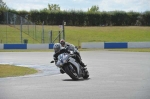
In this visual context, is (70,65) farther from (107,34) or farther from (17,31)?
(107,34)

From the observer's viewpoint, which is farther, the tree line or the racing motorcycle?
the tree line

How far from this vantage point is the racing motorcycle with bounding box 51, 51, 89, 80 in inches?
533

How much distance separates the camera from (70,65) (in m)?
13.7

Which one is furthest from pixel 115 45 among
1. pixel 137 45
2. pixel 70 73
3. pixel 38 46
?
pixel 70 73

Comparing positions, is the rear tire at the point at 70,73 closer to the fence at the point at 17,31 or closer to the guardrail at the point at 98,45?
the guardrail at the point at 98,45

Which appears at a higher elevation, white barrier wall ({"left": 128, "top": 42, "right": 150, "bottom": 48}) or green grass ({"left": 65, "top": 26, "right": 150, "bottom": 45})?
green grass ({"left": 65, "top": 26, "right": 150, "bottom": 45})

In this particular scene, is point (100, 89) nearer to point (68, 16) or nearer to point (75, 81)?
point (75, 81)

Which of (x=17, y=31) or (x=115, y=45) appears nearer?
(x=115, y=45)

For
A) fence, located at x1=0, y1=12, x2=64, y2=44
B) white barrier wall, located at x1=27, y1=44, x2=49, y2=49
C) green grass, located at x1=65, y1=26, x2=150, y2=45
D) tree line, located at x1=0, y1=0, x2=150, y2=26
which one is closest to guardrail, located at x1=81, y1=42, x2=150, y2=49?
white barrier wall, located at x1=27, y1=44, x2=49, y2=49

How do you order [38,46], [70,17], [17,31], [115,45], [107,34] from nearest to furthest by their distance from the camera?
[115,45] → [38,46] → [17,31] → [107,34] → [70,17]

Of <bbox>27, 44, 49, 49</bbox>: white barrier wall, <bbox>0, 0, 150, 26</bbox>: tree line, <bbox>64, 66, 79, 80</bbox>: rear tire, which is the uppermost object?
<bbox>0, 0, 150, 26</bbox>: tree line

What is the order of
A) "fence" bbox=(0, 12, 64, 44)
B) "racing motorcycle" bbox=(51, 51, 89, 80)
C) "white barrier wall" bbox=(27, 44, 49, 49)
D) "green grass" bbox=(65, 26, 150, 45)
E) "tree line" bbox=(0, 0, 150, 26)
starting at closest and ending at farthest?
"racing motorcycle" bbox=(51, 51, 89, 80), "white barrier wall" bbox=(27, 44, 49, 49), "fence" bbox=(0, 12, 64, 44), "green grass" bbox=(65, 26, 150, 45), "tree line" bbox=(0, 0, 150, 26)

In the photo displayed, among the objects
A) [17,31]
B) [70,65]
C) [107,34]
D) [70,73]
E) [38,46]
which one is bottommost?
[38,46]

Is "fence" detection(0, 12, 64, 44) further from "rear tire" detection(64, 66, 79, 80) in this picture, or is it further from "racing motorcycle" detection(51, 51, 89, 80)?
"rear tire" detection(64, 66, 79, 80)
